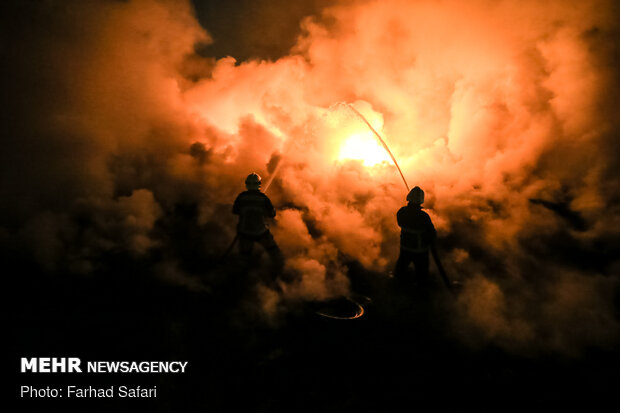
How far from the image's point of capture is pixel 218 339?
3.69 metres

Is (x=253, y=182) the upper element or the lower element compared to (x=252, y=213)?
upper

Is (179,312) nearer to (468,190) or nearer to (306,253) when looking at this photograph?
(306,253)

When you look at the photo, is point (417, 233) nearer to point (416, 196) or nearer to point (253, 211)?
point (416, 196)

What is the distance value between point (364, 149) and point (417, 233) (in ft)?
20.8

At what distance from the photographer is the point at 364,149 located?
34.1ft

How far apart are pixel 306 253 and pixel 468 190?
5355 millimetres

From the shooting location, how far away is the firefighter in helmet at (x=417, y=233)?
4.46 metres

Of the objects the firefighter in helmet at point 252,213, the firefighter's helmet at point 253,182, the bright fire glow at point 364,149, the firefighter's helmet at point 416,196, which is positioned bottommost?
the firefighter's helmet at point 416,196

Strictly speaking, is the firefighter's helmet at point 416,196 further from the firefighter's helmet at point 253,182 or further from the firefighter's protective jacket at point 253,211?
the firefighter's helmet at point 253,182

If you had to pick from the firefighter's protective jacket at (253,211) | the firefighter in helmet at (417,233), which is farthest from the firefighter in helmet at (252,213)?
the firefighter in helmet at (417,233)

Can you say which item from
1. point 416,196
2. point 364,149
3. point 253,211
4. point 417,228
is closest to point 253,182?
point 253,211

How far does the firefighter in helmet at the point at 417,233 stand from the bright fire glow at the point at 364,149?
577cm

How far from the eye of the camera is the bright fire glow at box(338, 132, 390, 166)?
1022 cm

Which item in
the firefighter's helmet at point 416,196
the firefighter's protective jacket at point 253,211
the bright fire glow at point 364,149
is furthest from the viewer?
the bright fire glow at point 364,149
